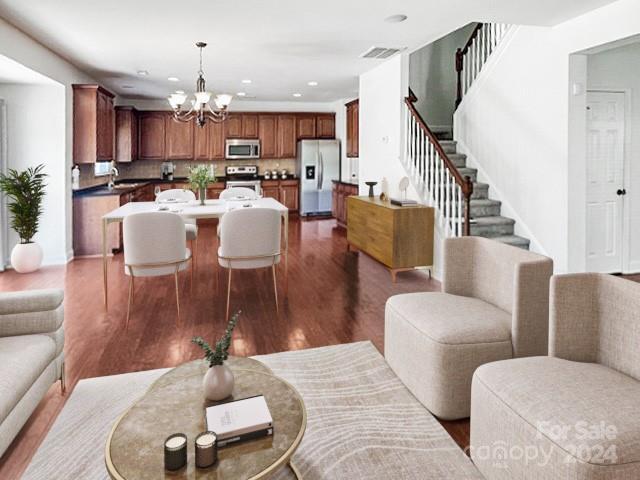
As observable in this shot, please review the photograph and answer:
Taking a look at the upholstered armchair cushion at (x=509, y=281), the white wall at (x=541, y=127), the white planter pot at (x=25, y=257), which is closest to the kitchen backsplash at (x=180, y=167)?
the white planter pot at (x=25, y=257)

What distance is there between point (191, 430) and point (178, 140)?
9136mm

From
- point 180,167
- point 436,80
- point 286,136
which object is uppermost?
point 436,80

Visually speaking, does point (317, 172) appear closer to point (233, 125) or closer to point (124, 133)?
point (233, 125)

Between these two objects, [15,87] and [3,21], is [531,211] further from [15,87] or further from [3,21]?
[15,87]

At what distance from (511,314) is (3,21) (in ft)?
16.1

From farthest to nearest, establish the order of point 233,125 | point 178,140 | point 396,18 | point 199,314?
1. point 233,125
2. point 178,140
3. point 396,18
4. point 199,314

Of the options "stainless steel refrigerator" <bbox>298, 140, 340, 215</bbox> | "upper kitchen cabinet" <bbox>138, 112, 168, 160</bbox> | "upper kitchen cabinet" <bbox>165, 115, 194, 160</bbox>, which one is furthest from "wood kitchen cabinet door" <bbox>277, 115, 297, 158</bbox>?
"upper kitchen cabinet" <bbox>138, 112, 168, 160</bbox>

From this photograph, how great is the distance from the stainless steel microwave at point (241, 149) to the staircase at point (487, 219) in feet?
17.4

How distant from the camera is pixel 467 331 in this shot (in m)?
2.30

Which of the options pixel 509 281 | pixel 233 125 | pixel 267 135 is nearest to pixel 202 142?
pixel 233 125

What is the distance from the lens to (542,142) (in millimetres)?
4738

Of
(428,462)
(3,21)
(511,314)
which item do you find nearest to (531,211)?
(511,314)

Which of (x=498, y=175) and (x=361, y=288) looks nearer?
(x=361, y=288)

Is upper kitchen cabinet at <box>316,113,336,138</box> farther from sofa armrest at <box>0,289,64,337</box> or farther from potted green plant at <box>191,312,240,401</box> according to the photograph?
potted green plant at <box>191,312,240,401</box>
